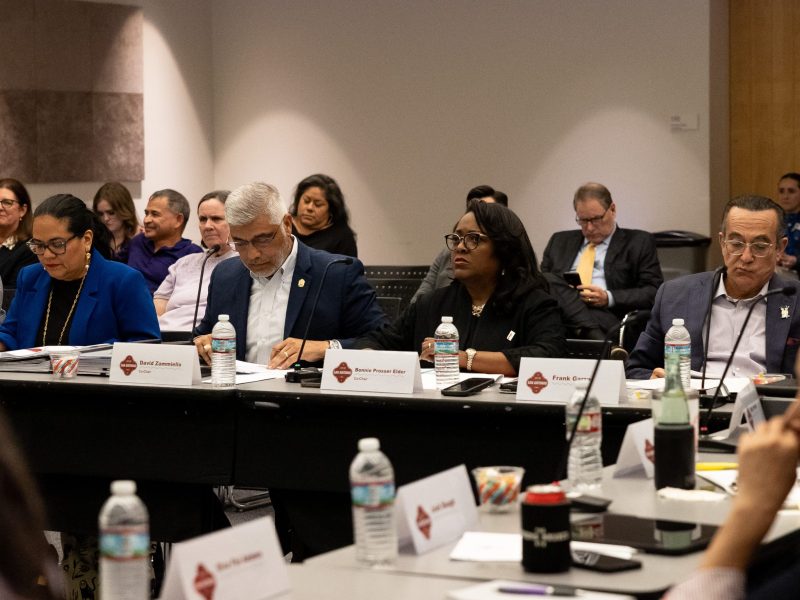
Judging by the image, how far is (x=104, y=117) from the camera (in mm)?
8367

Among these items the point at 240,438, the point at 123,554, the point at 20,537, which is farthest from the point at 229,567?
the point at 240,438

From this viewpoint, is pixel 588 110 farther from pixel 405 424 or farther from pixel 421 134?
pixel 405 424

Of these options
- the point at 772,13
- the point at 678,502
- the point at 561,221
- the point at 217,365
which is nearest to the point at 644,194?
the point at 561,221

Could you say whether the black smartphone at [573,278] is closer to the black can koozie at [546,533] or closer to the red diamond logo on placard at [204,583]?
the black can koozie at [546,533]

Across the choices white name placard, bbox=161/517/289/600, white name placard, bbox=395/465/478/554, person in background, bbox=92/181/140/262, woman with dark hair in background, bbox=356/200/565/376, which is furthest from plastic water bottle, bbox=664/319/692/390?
person in background, bbox=92/181/140/262

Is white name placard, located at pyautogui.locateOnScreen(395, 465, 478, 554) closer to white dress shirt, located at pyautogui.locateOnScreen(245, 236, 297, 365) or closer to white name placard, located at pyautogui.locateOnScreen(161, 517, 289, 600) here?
white name placard, located at pyautogui.locateOnScreen(161, 517, 289, 600)

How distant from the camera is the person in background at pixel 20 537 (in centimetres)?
130

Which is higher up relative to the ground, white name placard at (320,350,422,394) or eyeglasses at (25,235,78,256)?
eyeglasses at (25,235,78,256)

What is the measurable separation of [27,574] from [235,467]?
91.8 inches

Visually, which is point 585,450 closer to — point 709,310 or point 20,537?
point 709,310

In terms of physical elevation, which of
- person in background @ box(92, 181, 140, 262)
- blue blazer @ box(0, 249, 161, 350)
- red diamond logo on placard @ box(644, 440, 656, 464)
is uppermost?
person in background @ box(92, 181, 140, 262)

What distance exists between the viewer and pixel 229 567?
5.57 ft

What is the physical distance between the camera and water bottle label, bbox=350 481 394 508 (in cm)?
195

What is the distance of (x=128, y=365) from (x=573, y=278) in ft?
9.75
